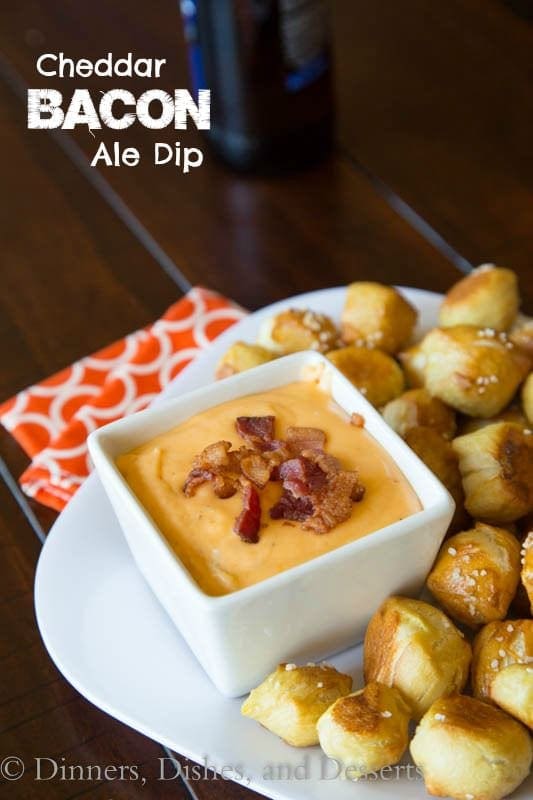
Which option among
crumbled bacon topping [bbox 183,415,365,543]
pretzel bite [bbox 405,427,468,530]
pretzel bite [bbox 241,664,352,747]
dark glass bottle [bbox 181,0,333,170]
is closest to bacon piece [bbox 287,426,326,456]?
crumbled bacon topping [bbox 183,415,365,543]

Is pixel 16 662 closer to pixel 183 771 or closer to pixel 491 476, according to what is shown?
pixel 183 771

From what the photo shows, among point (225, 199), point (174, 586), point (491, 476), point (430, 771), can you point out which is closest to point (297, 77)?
point (225, 199)

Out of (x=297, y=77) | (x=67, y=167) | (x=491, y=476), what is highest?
(x=297, y=77)

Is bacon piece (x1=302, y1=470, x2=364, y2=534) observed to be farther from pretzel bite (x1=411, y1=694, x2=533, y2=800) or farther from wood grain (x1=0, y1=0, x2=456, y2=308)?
wood grain (x1=0, y1=0, x2=456, y2=308)

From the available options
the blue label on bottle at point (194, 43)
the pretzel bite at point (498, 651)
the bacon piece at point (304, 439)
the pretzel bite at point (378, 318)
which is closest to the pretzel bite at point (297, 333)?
the pretzel bite at point (378, 318)

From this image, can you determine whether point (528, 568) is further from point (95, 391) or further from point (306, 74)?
point (306, 74)

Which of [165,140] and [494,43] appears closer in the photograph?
[165,140]

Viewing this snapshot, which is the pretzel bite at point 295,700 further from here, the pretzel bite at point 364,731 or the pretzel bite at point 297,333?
the pretzel bite at point 297,333
